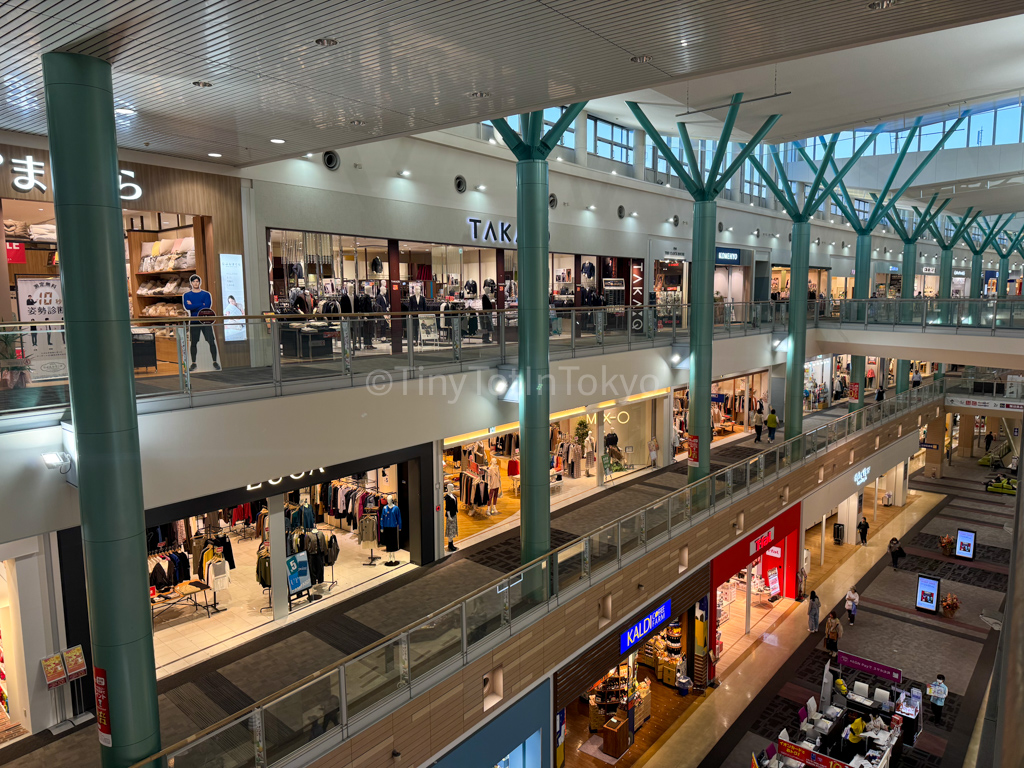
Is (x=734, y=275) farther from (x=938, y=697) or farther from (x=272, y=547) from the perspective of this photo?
(x=272, y=547)

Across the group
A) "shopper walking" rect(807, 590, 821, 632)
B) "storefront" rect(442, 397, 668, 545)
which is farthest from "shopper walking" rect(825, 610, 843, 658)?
"storefront" rect(442, 397, 668, 545)

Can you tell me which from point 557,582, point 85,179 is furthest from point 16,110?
point 557,582

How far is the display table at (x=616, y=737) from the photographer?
11930 millimetres

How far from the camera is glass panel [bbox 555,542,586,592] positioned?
10.3 m

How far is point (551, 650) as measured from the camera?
1015cm

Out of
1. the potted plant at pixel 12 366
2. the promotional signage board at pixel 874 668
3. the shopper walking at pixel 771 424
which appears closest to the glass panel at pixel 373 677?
the potted plant at pixel 12 366

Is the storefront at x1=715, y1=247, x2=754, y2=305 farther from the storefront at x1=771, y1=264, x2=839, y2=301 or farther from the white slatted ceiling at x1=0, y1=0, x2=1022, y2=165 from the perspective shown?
the white slatted ceiling at x1=0, y1=0, x2=1022, y2=165

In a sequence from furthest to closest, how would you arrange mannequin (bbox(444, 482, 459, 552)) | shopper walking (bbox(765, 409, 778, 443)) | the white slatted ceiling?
shopper walking (bbox(765, 409, 778, 443)) → mannequin (bbox(444, 482, 459, 552)) → the white slatted ceiling

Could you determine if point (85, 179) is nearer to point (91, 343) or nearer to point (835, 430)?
point (91, 343)

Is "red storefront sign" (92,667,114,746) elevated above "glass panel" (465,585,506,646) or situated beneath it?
elevated above

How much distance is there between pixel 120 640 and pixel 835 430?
1925 cm

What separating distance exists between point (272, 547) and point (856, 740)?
1053 centimetres

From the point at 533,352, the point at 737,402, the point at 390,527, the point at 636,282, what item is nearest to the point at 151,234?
the point at 390,527

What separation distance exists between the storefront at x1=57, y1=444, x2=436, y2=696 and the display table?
4376 mm
